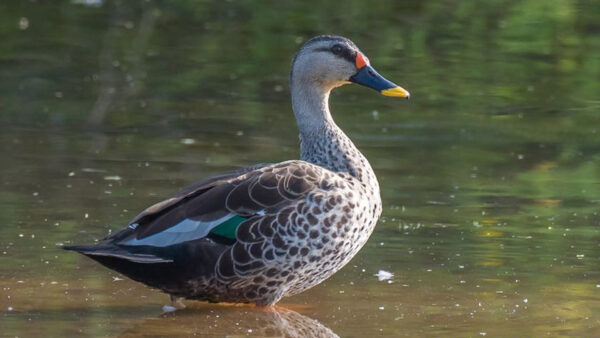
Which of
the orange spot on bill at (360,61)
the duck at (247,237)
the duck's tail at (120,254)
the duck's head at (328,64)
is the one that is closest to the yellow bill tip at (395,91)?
the duck's head at (328,64)

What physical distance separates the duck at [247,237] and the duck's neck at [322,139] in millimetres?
234

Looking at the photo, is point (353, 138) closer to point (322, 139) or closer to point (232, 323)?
point (322, 139)

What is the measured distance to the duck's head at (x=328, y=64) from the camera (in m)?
7.71

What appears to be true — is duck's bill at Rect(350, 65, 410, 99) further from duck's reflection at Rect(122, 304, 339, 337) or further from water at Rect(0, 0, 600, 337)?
duck's reflection at Rect(122, 304, 339, 337)

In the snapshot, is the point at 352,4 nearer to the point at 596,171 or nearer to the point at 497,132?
the point at 497,132

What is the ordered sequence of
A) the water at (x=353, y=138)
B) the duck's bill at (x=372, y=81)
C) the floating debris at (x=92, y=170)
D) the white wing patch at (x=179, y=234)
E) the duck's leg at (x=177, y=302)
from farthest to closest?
1. the floating debris at (x=92, y=170)
2. the duck's bill at (x=372, y=81)
3. the duck's leg at (x=177, y=302)
4. the water at (x=353, y=138)
5. the white wing patch at (x=179, y=234)

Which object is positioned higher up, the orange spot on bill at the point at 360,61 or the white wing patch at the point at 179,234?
the orange spot on bill at the point at 360,61

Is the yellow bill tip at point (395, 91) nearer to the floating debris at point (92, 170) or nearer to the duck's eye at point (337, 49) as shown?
the duck's eye at point (337, 49)

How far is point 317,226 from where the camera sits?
679 cm

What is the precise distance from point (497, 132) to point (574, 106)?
53.5 inches

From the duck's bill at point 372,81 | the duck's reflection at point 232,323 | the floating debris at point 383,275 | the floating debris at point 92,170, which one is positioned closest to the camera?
the duck's reflection at point 232,323

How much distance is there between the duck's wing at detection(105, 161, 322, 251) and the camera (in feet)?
22.2

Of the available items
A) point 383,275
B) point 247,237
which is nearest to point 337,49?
point 383,275

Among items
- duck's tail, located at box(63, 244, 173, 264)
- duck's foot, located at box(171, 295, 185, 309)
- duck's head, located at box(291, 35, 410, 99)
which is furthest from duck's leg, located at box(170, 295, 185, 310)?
duck's head, located at box(291, 35, 410, 99)
